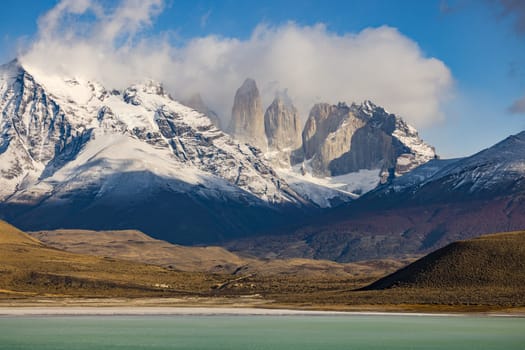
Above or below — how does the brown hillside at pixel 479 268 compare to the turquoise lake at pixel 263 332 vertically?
above

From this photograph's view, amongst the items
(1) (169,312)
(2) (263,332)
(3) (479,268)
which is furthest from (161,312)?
(3) (479,268)

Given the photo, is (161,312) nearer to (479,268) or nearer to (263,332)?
(263,332)

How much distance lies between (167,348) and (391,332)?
32942 mm

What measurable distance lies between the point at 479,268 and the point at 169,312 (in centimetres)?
6102

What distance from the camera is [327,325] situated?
139 m

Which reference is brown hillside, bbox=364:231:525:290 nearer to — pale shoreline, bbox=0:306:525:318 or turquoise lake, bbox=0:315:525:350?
pale shoreline, bbox=0:306:525:318

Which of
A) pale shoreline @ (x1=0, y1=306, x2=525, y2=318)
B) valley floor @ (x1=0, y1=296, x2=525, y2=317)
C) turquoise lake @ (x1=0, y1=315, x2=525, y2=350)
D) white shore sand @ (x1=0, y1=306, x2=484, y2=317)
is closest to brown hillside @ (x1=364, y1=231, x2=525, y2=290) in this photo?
valley floor @ (x1=0, y1=296, x2=525, y2=317)

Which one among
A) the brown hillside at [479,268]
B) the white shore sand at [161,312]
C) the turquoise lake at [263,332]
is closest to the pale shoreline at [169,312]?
the white shore sand at [161,312]

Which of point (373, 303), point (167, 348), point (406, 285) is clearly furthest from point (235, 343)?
point (406, 285)

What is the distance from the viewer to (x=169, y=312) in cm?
17125

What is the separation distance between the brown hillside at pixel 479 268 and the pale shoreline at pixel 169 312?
87.1ft

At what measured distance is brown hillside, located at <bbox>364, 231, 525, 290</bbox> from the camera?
18262 cm

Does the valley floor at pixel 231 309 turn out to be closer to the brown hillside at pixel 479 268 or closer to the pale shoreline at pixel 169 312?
the pale shoreline at pixel 169 312

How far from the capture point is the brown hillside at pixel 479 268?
182625 mm
